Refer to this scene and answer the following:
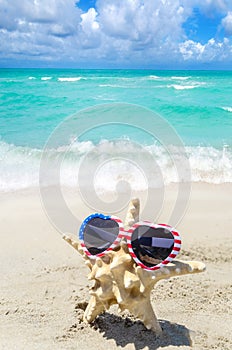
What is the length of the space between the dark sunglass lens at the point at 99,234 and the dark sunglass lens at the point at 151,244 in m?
0.17

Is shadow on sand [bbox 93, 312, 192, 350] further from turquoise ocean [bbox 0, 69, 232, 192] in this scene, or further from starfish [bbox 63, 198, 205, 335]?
turquoise ocean [bbox 0, 69, 232, 192]

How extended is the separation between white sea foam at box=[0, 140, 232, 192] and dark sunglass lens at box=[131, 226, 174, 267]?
430 centimetres

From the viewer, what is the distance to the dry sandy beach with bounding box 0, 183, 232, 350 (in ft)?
8.38

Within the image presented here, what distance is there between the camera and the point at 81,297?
3.16 metres

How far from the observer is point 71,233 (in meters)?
4.69

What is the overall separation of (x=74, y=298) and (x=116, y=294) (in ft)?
3.16

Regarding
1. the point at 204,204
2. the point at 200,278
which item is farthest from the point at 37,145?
the point at 200,278

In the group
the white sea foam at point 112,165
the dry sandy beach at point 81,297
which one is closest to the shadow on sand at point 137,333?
the dry sandy beach at point 81,297

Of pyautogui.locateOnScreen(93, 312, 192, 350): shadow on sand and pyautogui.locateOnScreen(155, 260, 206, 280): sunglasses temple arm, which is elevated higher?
pyautogui.locateOnScreen(155, 260, 206, 280): sunglasses temple arm

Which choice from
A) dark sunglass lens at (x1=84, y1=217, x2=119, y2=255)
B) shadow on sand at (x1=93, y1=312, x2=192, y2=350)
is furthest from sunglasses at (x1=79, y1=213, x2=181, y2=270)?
shadow on sand at (x1=93, y1=312, x2=192, y2=350)

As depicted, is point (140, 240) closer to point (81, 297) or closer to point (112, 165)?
point (81, 297)

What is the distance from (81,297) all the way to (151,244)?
1.26m

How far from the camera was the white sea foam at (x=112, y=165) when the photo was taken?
22.7 ft

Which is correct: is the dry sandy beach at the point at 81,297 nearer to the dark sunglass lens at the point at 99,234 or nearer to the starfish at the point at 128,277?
the starfish at the point at 128,277
